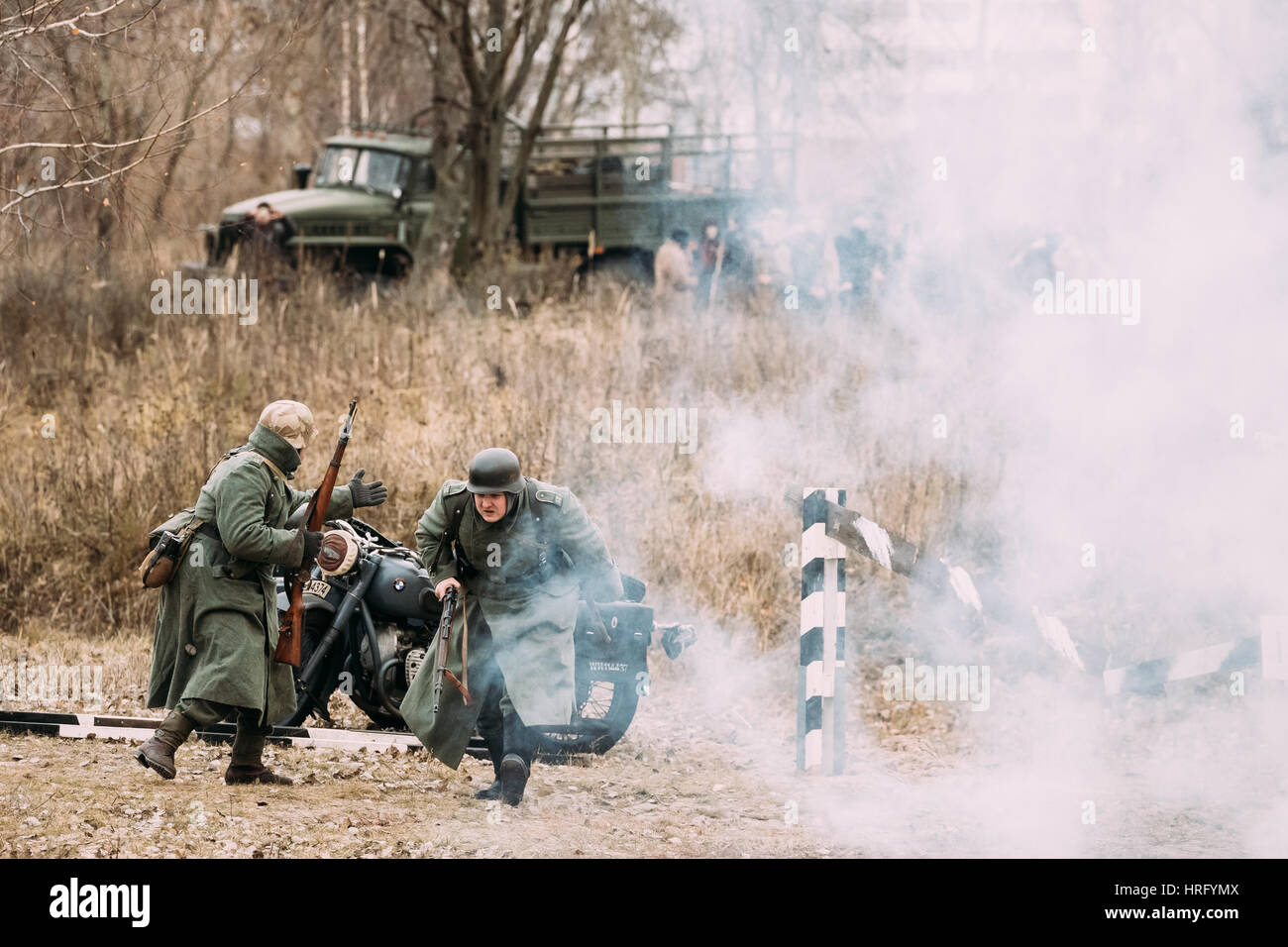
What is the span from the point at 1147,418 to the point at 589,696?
4182mm

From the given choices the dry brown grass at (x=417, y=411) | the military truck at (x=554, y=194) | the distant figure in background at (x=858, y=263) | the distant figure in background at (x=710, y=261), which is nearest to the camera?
the dry brown grass at (x=417, y=411)

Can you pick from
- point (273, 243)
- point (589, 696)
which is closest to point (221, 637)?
point (589, 696)

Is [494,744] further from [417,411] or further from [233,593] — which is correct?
[417,411]

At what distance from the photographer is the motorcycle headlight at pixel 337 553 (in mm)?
6840

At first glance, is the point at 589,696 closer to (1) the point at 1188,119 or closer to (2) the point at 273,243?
(1) the point at 1188,119

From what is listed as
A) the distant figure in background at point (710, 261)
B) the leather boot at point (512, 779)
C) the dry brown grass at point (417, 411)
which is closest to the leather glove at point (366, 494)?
the leather boot at point (512, 779)

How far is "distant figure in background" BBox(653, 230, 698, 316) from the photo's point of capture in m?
13.9

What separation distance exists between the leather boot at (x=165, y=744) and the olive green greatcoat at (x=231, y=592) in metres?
0.10

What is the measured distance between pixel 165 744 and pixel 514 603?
1.57m

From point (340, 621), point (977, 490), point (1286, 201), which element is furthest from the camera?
point (977, 490)

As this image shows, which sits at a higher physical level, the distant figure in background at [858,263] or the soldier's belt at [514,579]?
the distant figure in background at [858,263]

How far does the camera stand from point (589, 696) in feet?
23.9

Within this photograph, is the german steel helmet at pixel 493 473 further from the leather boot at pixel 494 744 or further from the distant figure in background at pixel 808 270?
the distant figure in background at pixel 808 270

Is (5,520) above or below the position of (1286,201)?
below
